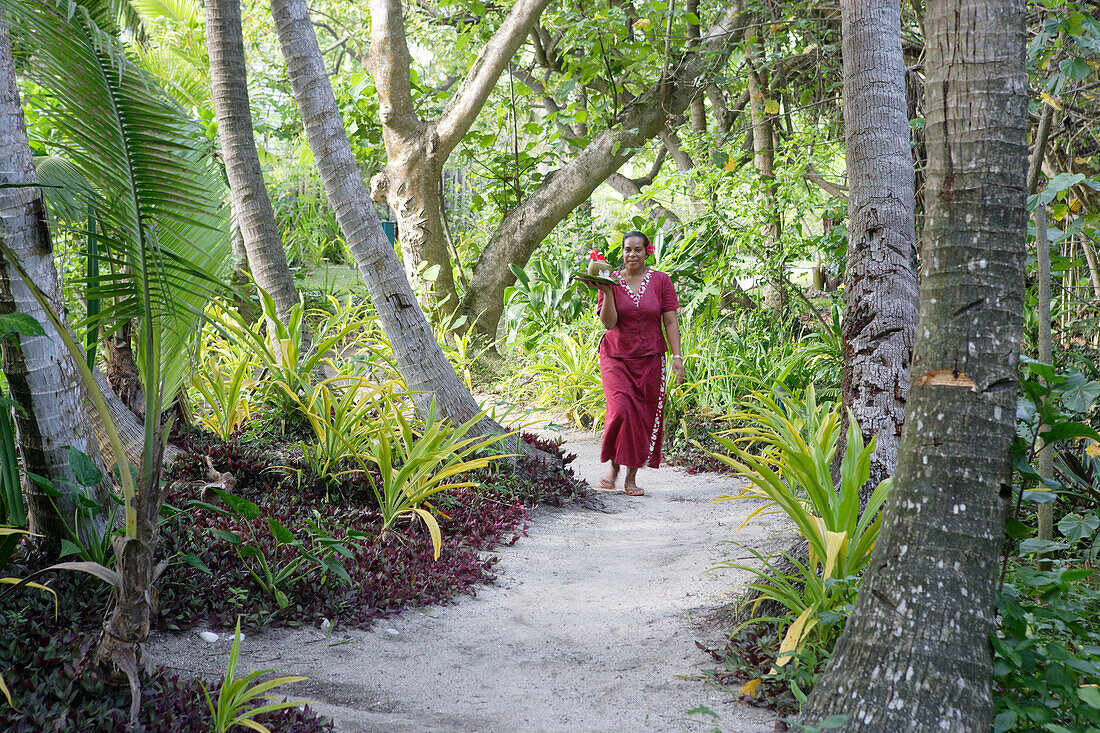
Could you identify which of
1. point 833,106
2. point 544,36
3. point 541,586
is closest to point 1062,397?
point 541,586

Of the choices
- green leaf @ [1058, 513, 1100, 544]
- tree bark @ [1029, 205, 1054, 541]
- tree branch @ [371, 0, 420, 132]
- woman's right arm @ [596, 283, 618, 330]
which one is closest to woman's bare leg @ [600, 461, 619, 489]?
woman's right arm @ [596, 283, 618, 330]

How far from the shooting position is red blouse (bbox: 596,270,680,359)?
5344 mm

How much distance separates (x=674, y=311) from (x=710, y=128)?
637 centimetres

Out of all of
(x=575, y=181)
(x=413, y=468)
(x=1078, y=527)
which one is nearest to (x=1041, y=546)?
(x=1078, y=527)

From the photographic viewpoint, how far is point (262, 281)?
5.42 metres

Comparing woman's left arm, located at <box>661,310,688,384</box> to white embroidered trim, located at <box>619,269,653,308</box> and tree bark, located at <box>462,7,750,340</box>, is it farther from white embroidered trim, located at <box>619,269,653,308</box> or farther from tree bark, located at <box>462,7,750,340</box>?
tree bark, located at <box>462,7,750,340</box>

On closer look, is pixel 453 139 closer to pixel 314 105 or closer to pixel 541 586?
pixel 314 105

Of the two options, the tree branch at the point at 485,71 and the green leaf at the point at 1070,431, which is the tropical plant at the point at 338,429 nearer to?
the green leaf at the point at 1070,431

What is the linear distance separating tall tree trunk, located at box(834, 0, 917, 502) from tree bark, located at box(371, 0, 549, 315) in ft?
15.7

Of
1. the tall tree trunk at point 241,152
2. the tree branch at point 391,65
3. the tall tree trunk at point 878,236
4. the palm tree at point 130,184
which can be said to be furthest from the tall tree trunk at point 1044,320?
the tree branch at point 391,65

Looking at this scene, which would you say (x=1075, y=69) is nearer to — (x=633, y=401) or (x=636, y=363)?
(x=636, y=363)

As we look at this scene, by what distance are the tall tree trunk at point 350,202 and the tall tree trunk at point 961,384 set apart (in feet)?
10.7

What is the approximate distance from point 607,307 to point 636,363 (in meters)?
0.44

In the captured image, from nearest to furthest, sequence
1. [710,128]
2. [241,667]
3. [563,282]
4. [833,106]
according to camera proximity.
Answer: [241,667] → [833,106] → [563,282] → [710,128]
